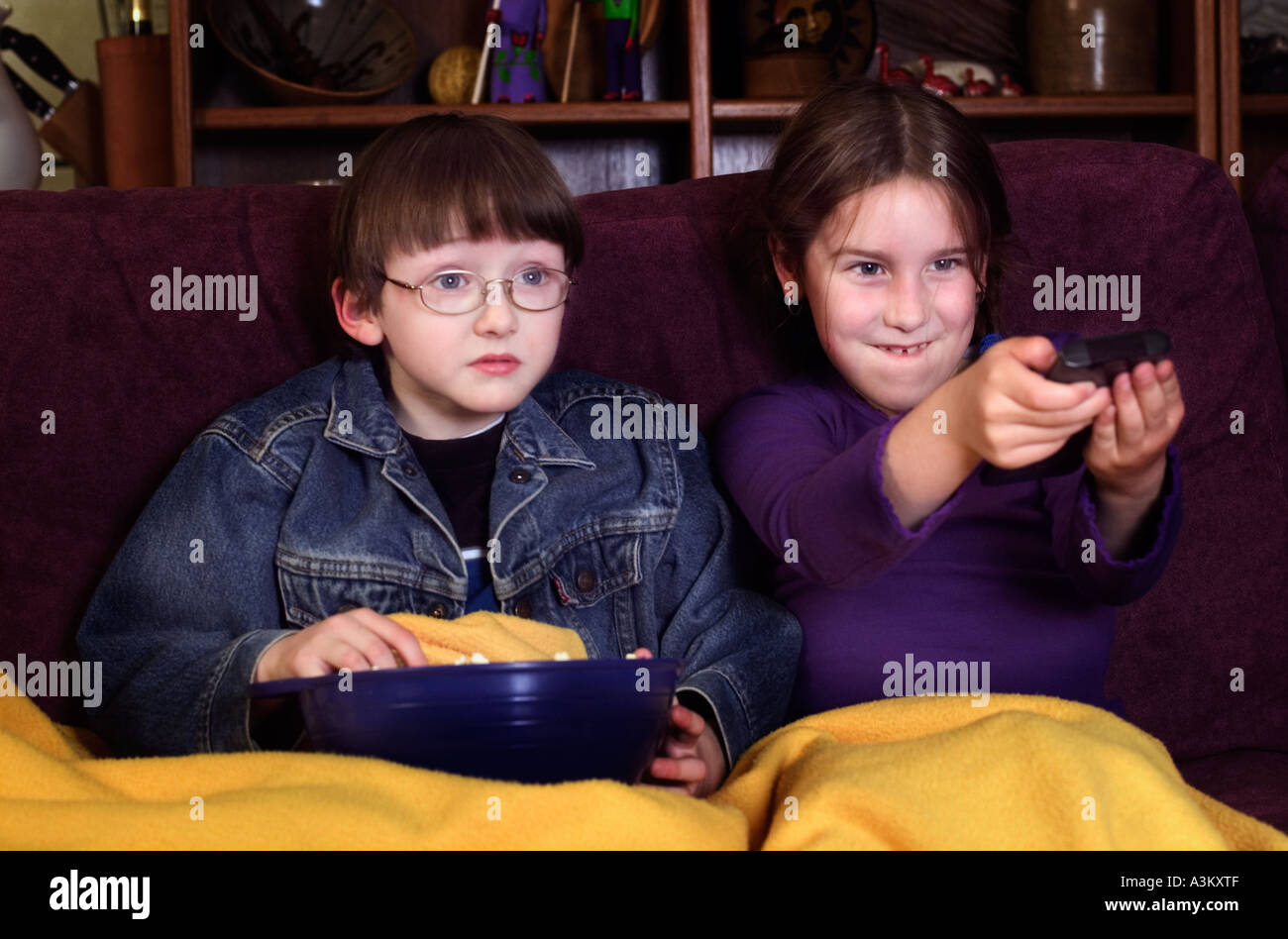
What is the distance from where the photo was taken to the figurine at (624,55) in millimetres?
2441

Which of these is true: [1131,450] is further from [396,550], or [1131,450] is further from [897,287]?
[396,550]

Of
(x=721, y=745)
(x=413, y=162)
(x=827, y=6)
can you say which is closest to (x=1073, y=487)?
(x=721, y=745)

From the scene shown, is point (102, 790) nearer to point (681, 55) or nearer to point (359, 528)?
point (359, 528)

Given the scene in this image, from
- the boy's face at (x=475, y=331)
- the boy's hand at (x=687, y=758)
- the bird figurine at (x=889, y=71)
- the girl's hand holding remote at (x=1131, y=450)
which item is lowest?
the boy's hand at (x=687, y=758)

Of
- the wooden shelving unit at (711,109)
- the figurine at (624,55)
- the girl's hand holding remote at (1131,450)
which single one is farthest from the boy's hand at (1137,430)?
the figurine at (624,55)

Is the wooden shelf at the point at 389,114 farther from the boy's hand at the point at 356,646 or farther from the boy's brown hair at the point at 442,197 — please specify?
the boy's hand at the point at 356,646

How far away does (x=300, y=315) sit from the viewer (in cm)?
126

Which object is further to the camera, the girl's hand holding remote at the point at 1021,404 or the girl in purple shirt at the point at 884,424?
the girl in purple shirt at the point at 884,424

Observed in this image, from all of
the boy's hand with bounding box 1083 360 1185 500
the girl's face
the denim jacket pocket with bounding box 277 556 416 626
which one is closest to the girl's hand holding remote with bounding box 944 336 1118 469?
the boy's hand with bounding box 1083 360 1185 500

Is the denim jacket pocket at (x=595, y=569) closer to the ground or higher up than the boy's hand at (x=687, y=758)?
higher up

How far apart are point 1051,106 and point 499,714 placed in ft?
6.95

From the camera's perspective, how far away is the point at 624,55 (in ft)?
8.11

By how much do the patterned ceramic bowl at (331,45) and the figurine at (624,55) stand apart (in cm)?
39
